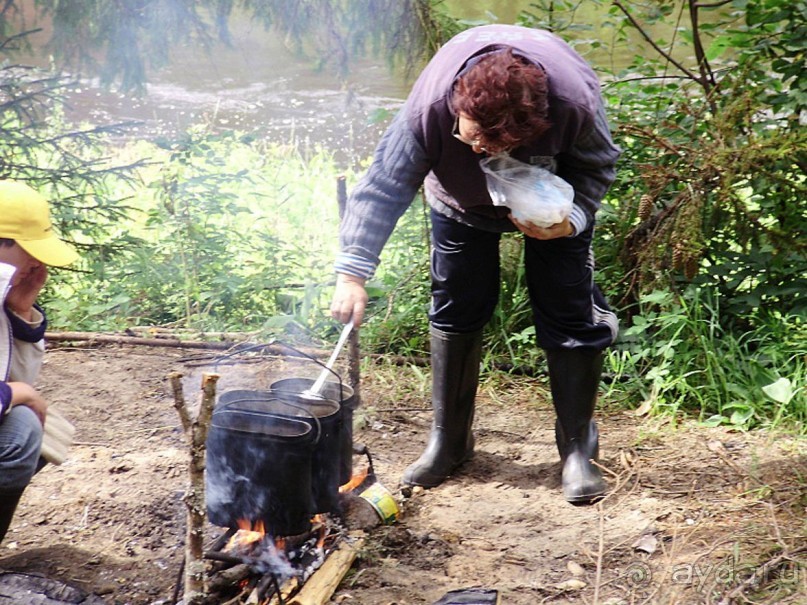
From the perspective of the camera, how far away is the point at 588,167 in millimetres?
3125

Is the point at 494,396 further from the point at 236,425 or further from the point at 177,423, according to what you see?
the point at 236,425

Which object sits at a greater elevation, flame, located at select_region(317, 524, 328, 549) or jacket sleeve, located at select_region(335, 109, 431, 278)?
jacket sleeve, located at select_region(335, 109, 431, 278)

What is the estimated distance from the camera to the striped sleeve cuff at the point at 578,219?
3.12 metres

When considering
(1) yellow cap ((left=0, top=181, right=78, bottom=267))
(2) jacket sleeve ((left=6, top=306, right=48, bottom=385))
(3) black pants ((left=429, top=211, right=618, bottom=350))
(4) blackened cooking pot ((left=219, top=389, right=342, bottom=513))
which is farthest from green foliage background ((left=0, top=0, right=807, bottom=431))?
(1) yellow cap ((left=0, top=181, right=78, bottom=267))

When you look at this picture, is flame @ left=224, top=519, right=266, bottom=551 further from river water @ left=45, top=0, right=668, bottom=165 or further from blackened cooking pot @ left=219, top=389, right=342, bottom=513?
river water @ left=45, top=0, right=668, bottom=165

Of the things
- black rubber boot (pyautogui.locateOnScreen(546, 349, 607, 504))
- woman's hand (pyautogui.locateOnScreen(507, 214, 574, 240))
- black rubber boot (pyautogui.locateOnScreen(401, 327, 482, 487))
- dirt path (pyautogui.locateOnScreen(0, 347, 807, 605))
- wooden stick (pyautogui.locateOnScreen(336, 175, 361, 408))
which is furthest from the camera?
wooden stick (pyautogui.locateOnScreen(336, 175, 361, 408))

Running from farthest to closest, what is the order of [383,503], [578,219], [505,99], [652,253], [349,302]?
[652,253] → [383,503] → [578,219] → [349,302] → [505,99]

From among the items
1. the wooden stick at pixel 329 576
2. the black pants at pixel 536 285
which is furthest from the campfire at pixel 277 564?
the black pants at pixel 536 285

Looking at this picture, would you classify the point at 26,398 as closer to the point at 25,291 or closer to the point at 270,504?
the point at 25,291

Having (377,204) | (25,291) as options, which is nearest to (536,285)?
(377,204)

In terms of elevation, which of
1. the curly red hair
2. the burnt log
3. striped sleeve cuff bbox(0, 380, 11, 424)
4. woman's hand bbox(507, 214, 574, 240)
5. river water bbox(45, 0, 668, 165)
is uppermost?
the curly red hair

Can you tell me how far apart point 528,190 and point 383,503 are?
4.12 feet

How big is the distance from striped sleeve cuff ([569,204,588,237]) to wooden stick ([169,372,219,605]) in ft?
4.57

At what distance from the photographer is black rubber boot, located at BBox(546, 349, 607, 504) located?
353cm
